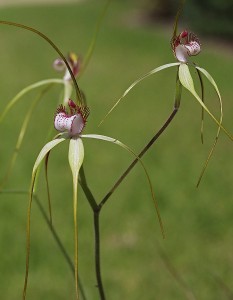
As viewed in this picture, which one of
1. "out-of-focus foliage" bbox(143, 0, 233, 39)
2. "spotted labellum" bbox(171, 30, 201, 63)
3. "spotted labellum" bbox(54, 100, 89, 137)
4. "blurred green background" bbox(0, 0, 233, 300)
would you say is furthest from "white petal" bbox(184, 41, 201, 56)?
"out-of-focus foliage" bbox(143, 0, 233, 39)

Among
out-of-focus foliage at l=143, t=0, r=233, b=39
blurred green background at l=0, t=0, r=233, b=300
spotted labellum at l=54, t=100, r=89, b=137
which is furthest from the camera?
out-of-focus foliage at l=143, t=0, r=233, b=39

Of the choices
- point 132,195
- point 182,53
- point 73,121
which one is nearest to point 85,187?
point 73,121

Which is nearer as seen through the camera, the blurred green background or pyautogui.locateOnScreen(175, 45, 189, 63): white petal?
pyautogui.locateOnScreen(175, 45, 189, 63): white petal

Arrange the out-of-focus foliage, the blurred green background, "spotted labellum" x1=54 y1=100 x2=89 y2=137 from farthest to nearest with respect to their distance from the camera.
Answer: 1. the out-of-focus foliage
2. the blurred green background
3. "spotted labellum" x1=54 y1=100 x2=89 y2=137

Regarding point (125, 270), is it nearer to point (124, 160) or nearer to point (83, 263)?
point (83, 263)

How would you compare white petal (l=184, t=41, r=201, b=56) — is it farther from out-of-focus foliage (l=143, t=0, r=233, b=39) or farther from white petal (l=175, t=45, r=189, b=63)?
out-of-focus foliage (l=143, t=0, r=233, b=39)

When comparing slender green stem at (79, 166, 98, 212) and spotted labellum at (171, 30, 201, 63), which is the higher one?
spotted labellum at (171, 30, 201, 63)

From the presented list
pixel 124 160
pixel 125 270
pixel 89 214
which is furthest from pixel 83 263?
pixel 124 160
